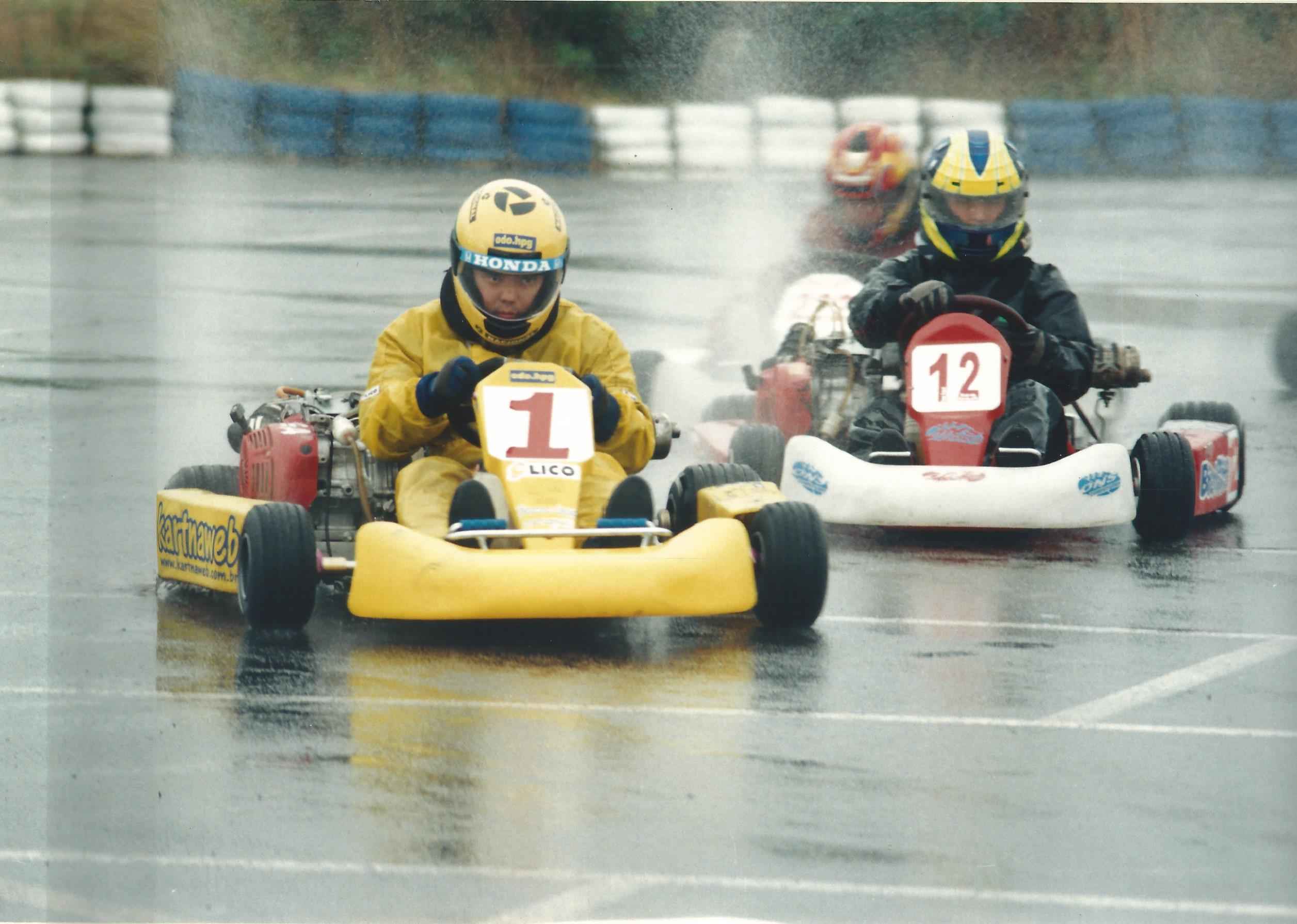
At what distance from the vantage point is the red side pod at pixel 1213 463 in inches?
353

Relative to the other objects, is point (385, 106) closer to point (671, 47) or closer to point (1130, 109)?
point (671, 47)

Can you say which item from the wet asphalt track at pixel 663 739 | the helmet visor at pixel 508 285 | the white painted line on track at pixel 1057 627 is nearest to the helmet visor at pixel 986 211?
the wet asphalt track at pixel 663 739

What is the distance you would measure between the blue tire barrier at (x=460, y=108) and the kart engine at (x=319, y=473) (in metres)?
14.3

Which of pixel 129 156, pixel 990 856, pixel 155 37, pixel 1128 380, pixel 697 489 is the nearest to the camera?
pixel 990 856

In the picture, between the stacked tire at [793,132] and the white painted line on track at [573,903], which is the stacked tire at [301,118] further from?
the white painted line on track at [573,903]

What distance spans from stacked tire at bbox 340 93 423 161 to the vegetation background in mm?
193

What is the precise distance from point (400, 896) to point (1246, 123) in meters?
22.3

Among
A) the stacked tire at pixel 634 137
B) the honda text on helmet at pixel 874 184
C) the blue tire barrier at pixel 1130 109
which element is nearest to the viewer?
the honda text on helmet at pixel 874 184

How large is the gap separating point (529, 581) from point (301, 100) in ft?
55.0

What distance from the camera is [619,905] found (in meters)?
4.49

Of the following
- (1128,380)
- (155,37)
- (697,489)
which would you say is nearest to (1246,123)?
(155,37)

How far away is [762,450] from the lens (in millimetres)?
9320

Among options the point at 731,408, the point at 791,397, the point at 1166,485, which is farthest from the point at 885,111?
→ the point at 1166,485

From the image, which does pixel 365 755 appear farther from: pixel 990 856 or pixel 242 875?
pixel 990 856
